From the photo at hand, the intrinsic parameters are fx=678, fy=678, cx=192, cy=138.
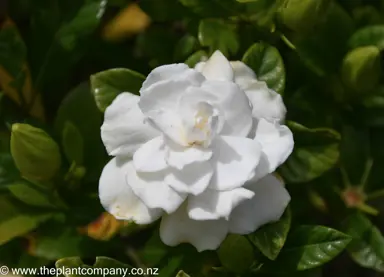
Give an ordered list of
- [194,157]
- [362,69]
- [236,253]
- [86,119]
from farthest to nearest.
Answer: [86,119]
[362,69]
[236,253]
[194,157]

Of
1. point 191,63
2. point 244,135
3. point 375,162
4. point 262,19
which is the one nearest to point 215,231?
point 244,135

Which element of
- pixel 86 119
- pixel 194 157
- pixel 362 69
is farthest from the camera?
pixel 86 119

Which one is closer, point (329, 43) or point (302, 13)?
point (302, 13)

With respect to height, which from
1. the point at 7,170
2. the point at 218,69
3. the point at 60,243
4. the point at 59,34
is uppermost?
the point at 218,69

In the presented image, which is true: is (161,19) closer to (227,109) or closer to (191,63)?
(191,63)

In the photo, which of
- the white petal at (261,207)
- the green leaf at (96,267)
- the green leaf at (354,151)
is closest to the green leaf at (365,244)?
the green leaf at (354,151)

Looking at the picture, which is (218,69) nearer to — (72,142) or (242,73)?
(242,73)

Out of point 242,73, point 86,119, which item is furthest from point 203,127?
point 86,119
